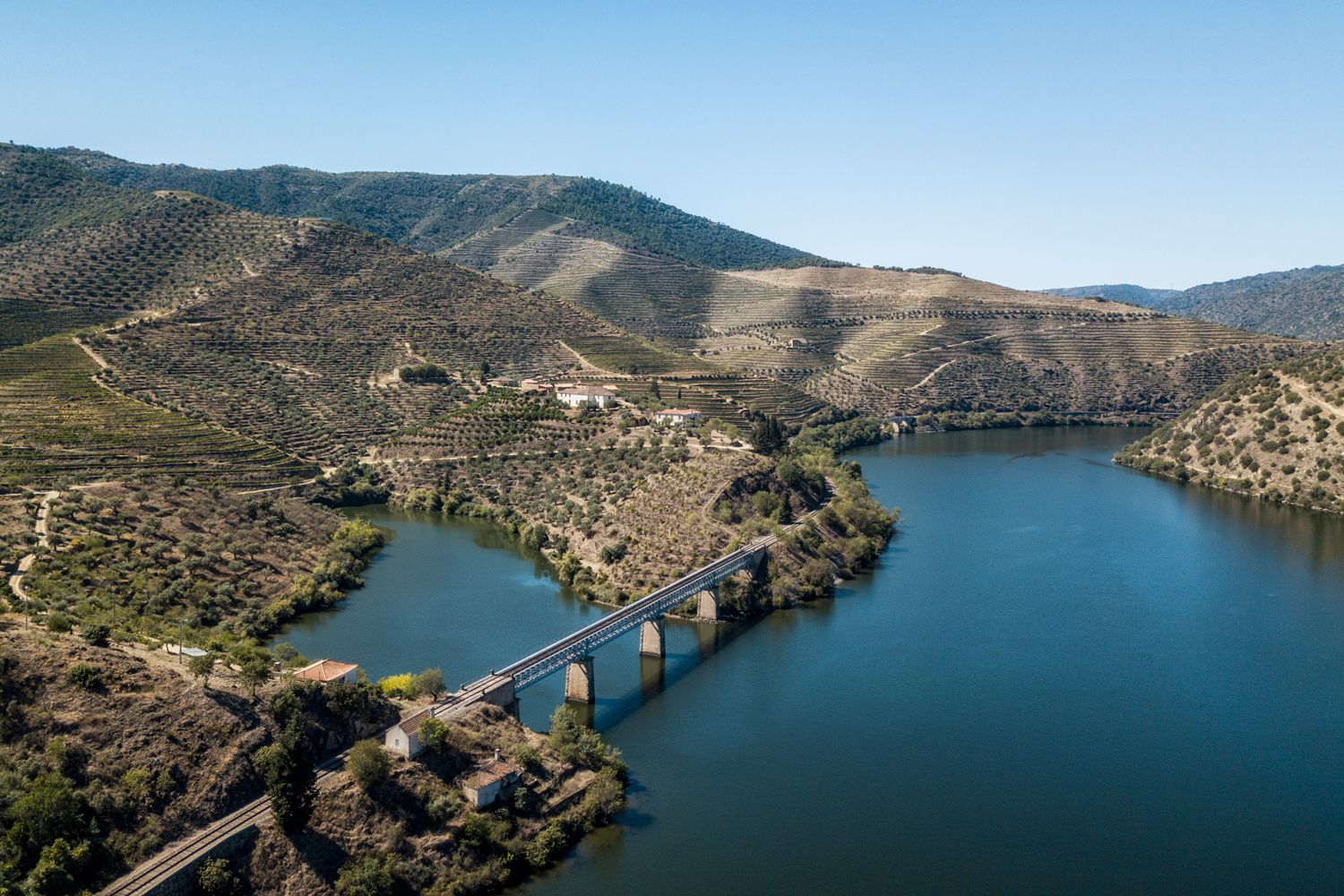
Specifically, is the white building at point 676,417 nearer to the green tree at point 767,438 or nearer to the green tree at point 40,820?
the green tree at point 767,438

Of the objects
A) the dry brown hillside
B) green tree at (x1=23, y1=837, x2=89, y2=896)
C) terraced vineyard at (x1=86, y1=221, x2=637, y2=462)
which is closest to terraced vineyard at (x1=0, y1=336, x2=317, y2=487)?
terraced vineyard at (x1=86, y1=221, x2=637, y2=462)

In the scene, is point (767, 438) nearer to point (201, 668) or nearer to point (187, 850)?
point (201, 668)

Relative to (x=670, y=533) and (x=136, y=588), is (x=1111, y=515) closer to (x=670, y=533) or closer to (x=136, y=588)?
(x=670, y=533)

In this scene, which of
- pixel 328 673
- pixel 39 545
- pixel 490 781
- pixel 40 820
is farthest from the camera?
pixel 39 545

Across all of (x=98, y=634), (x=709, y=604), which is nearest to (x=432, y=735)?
(x=98, y=634)

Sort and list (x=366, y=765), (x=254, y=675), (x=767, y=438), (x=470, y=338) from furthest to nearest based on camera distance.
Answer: (x=470, y=338)
(x=767, y=438)
(x=254, y=675)
(x=366, y=765)
